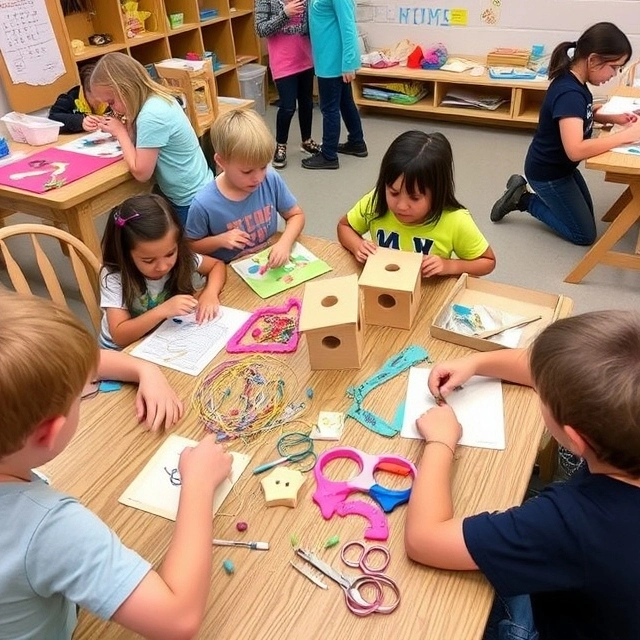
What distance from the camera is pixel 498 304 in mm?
1378

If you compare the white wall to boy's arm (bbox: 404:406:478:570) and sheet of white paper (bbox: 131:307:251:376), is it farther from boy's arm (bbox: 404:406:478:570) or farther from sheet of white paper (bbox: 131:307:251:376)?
boy's arm (bbox: 404:406:478:570)

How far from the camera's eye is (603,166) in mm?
2145

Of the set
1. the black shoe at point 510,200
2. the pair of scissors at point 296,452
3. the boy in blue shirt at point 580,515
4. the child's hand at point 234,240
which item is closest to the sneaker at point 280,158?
the black shoe at point 510,200

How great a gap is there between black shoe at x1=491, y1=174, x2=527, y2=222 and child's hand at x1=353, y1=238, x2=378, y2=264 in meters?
1.86

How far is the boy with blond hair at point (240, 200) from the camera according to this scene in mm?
1689

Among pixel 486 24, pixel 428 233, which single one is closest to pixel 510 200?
pixel 428 233

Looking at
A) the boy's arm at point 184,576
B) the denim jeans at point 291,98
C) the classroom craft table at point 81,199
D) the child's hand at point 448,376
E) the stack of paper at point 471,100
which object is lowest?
the stack of paper at point 471,100

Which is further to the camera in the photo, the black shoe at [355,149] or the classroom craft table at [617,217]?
the black shoe at [355,149]

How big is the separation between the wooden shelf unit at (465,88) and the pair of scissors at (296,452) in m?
3.63

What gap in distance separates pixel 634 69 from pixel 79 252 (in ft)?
9.65

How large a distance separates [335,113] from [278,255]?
2530 mm

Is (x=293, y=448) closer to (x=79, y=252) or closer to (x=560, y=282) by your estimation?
(x=79, y=252)

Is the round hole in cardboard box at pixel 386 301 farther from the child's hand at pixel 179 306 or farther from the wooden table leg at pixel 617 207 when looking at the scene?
the wooden table leg at pixel 617 207

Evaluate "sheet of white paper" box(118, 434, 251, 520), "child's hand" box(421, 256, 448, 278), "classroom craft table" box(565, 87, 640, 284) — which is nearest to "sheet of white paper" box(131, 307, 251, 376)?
"sheet of white paper" box(118, 434, 251, 520)
